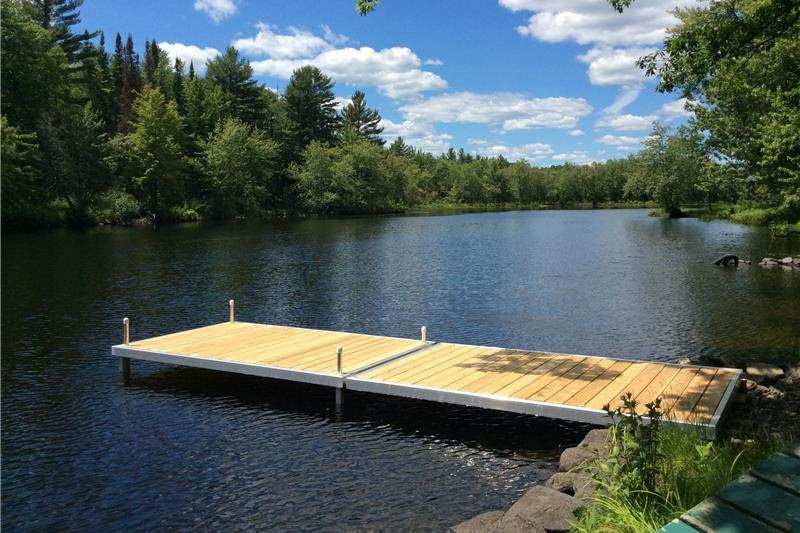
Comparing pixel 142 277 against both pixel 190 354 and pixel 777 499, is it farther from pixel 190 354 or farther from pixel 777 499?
pixel 777 499

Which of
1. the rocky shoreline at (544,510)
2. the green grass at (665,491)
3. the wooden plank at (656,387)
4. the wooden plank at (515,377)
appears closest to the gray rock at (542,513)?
the rocky shoreline at (544,510)

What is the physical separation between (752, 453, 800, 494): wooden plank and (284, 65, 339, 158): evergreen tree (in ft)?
303

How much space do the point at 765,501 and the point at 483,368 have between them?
29.5ft

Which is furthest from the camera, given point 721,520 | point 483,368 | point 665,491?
point 483,368

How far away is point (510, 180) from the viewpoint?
148250 mm

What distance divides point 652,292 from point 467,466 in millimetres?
18646

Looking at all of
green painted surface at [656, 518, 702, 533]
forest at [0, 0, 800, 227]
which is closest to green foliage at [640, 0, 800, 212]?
forest at [0, 0, 800, 227]

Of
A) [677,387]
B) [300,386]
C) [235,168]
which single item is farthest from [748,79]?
[235,168]

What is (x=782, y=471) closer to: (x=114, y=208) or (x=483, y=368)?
(x=483, y=368)

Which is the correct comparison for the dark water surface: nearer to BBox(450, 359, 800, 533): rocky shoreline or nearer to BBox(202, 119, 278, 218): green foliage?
BBox(450, 359, 800, 533): rocky shoreline

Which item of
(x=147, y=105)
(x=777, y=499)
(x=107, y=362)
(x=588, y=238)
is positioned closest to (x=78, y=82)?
(x=147, y=105)

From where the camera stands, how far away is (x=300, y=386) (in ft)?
44.2

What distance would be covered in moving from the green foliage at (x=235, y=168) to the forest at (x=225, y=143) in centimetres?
20

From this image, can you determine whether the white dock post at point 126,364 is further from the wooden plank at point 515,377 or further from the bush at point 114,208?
the bush at point 114,208
